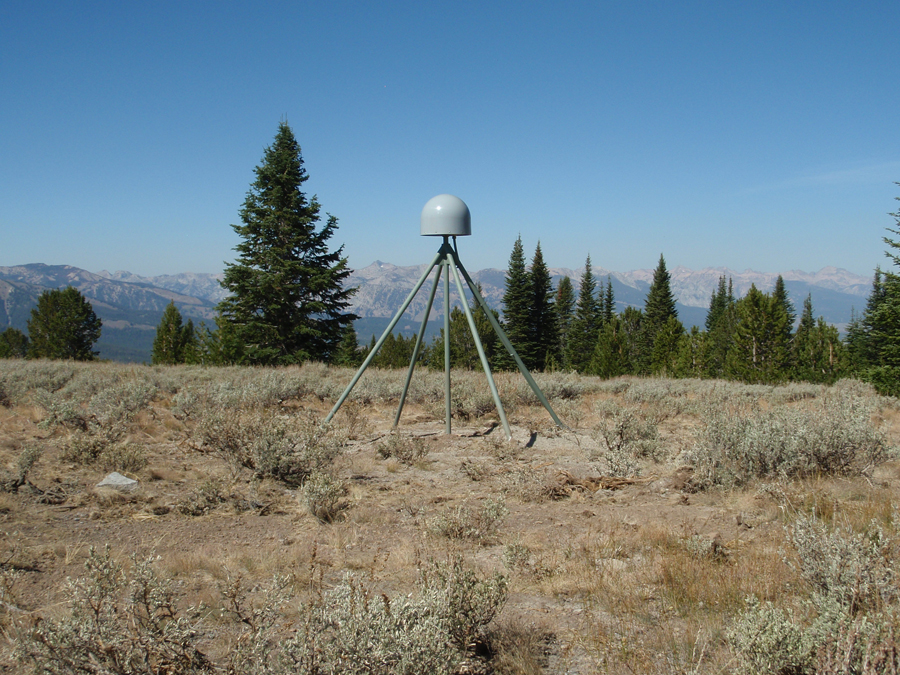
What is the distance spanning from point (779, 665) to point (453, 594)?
4.68 ft

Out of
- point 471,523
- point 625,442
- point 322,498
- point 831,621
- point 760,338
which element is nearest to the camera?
point 831,621

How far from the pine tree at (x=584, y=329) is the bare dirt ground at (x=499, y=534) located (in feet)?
201

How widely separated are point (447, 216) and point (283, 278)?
61.2 feet

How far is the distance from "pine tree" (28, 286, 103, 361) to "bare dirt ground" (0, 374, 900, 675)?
54.0 meters

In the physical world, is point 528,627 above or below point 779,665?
below

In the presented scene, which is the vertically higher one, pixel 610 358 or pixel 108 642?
pixel 610 358

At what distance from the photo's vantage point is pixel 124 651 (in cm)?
221

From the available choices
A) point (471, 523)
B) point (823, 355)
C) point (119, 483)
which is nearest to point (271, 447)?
point (119, 483)

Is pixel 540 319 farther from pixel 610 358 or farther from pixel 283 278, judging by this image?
pixel 283 278

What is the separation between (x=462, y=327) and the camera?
50719mm

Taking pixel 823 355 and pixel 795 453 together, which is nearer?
pixel 795 453

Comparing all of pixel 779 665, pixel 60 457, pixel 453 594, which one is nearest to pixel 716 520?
pixel 779 665

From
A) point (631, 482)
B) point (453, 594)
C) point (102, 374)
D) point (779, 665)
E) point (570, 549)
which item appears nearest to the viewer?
point (779, 665)

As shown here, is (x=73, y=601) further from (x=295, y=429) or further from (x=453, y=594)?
(x=295, y=429)
